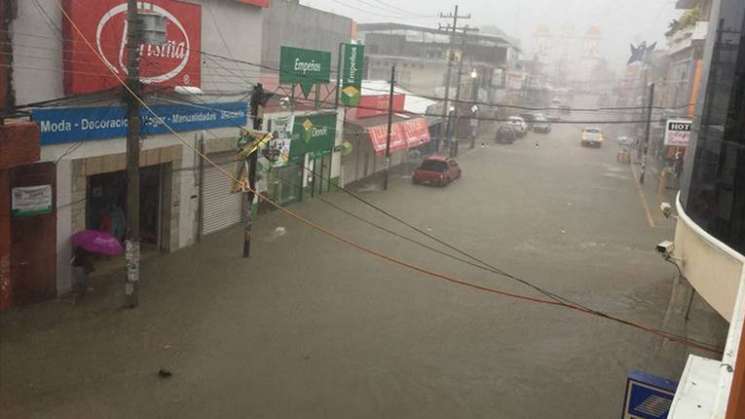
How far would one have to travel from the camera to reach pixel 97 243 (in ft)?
44.0

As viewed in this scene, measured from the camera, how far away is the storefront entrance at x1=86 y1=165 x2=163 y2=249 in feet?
52.5

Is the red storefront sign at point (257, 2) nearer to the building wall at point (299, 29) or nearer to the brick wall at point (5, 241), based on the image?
the brick wall at point (5, 241)

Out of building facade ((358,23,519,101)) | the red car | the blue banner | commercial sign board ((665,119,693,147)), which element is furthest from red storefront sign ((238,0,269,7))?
building facade ((358,23,519,101))

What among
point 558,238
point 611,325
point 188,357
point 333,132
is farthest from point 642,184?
point 188,357

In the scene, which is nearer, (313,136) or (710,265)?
(710,265)

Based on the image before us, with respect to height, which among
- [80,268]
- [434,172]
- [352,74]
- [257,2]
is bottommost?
[80,268]

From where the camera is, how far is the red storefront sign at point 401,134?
3073 cm

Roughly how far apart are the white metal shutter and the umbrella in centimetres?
582

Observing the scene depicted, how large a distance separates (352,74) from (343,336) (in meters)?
16.6

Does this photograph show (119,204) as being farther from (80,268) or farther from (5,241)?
(5,241)

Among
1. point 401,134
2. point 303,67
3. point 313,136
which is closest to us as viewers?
point 303,67

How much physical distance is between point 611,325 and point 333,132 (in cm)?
1578

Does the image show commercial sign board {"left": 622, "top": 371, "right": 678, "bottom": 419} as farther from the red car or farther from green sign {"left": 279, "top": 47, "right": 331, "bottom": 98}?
the red car

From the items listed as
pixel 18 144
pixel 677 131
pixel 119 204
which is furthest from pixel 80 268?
pixel 677 131
